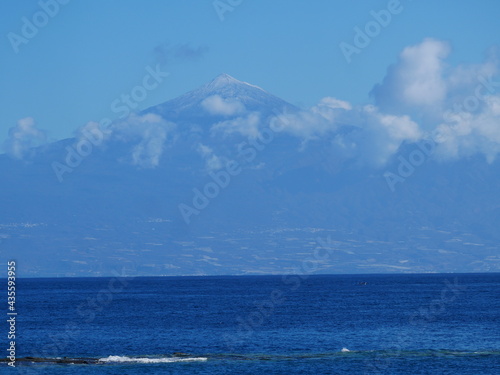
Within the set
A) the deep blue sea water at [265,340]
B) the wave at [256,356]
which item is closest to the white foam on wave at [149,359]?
the wave at [256,356]

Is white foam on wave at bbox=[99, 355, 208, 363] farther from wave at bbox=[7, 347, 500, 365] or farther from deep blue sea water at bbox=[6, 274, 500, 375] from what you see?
deep blue sea water at bbox=[6, 274, 500, 375]

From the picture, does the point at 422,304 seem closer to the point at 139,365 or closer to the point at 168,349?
the point at 168,349

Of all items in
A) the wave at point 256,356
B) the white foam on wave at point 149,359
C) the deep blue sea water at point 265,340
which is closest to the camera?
the deep blue sea water at point 265,340

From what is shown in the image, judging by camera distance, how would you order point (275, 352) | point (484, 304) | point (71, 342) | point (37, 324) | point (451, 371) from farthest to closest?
point (484, 304) < point (37, 324) < point (71, 342) < point (275, 352) < point (451, 371)

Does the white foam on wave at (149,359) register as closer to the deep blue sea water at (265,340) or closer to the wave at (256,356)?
the wave at (256,356)

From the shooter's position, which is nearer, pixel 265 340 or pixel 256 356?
pixel 256 356

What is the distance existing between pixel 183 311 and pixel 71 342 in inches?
2178

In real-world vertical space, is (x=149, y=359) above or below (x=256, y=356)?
below

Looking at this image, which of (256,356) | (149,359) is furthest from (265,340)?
(149,359)

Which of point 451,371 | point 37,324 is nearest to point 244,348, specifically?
point 451,371

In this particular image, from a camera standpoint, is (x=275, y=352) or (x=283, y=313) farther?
(x=283, y=313)

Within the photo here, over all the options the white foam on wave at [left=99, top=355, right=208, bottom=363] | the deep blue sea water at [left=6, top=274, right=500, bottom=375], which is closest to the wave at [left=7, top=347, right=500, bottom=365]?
the white foam on wave at [left=99, top=355, right=208, bottom=363]

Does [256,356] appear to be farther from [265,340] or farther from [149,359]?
[265,340]

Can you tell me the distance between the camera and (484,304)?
18075cm
